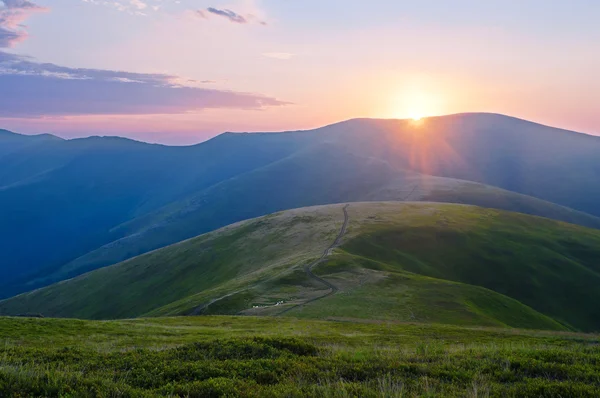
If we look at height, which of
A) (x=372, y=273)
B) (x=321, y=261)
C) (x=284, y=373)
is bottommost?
(x=372, y=273)

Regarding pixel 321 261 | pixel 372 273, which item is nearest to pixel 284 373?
pixel 372 273

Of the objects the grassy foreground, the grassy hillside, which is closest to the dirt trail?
the grassy hillside

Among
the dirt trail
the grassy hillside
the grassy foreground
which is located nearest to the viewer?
the grassy foreground

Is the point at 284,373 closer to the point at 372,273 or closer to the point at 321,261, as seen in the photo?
the point at 372,273

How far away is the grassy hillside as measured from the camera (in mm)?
71250

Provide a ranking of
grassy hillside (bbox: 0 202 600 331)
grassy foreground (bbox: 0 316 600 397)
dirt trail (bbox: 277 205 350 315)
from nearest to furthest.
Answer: grassy foreground (bbox: 0 316 600 397) < dirt trail (bbox: 277 205 350 315) < grassy hillside (bbox: 0 202 600 331)

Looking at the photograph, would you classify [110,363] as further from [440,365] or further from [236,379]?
[440,365]

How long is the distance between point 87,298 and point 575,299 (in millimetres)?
167230

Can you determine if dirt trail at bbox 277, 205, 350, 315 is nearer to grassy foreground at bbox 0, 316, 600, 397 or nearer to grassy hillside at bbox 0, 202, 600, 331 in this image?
grassy hillside at bbox 0, 202, 600, 331

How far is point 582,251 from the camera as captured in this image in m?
135

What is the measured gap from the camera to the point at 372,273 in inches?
3369

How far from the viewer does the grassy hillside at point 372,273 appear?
234ft

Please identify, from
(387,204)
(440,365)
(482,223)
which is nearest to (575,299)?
(482,223)

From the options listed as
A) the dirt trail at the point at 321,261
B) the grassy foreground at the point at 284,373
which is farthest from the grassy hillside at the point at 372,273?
the grassy foreground at the point at 284,373
